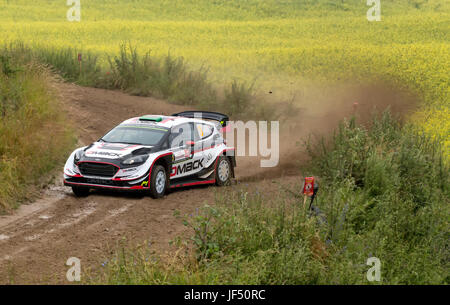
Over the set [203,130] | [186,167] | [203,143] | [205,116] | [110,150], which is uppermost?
[205,116]

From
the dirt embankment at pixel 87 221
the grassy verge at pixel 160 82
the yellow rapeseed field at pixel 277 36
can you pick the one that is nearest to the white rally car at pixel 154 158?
the dirt embankment at pixel 87 221

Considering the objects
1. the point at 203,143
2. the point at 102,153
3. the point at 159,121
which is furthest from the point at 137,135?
the point at 203,143

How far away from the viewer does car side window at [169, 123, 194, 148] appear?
1591 centimetres

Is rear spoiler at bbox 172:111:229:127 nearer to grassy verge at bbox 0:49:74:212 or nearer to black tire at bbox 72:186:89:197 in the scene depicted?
grassy verge at bbox 0:49:74:212

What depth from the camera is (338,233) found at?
11.6 m

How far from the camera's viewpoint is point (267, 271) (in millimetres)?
9727

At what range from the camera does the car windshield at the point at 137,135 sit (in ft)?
51.3

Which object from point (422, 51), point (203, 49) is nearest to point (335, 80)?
point (422, 51)

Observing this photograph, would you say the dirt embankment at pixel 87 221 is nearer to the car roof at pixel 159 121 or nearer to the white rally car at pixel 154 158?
the white rally car at pixel 154 158

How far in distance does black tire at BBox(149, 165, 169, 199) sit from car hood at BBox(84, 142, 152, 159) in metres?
0.63

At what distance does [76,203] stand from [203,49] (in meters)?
29.4

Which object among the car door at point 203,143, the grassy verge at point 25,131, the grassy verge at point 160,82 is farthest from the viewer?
the grassy verge at point 160,82

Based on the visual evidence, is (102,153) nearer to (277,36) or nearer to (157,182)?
(157,182)

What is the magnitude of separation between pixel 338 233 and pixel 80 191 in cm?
631
